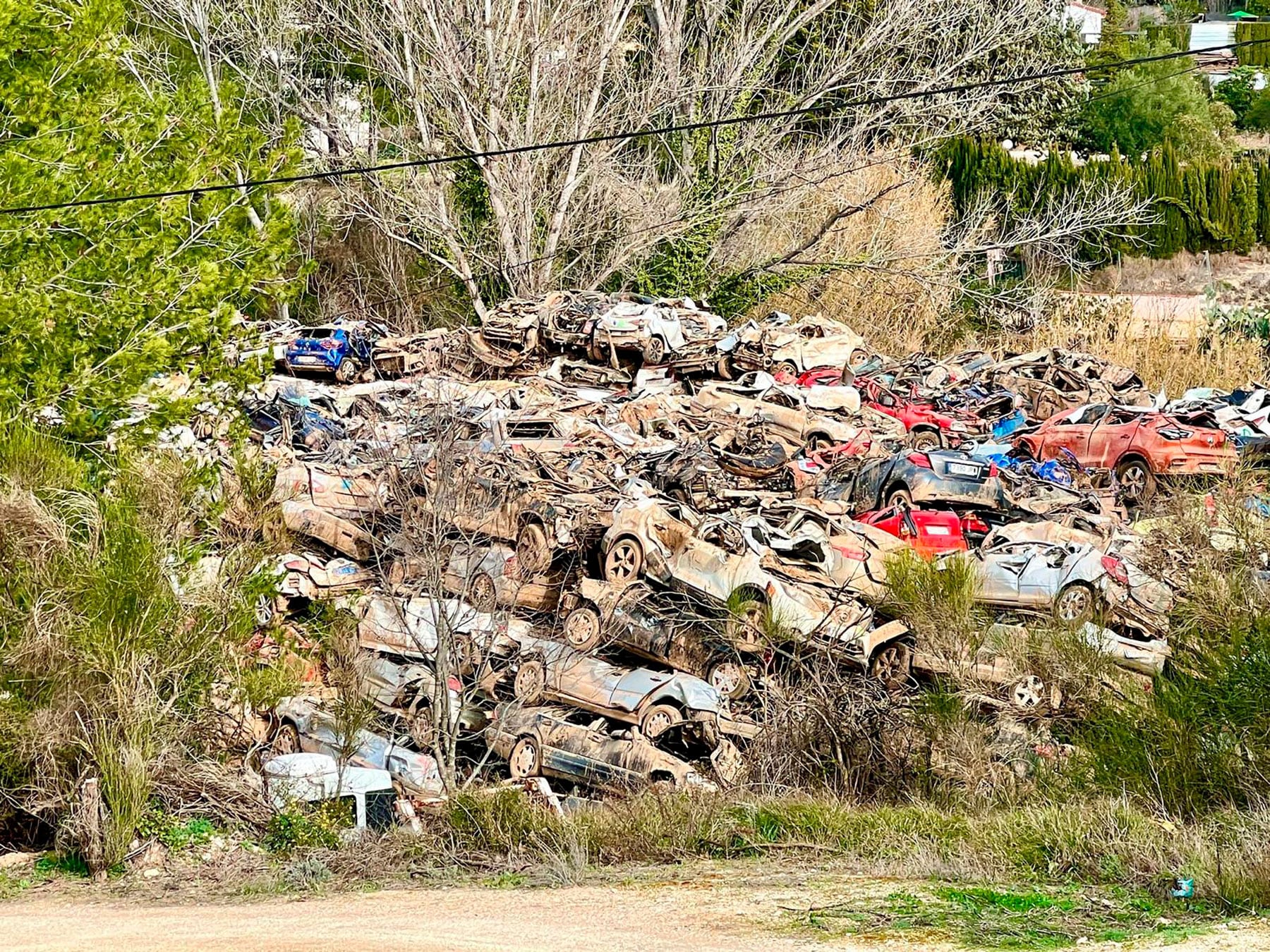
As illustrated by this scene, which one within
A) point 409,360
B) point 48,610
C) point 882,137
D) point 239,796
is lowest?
point 239,796

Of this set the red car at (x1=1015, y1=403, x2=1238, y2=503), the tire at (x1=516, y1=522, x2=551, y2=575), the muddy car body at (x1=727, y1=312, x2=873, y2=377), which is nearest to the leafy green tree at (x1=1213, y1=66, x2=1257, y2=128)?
the muddy car body at (x1=727, y1=312, x2=873, y2=377)

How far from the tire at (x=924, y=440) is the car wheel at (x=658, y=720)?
9.65m

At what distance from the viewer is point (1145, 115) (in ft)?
169

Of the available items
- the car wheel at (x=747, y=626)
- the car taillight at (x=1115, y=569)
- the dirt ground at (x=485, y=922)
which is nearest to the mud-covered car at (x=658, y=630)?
the car wheel at (x=747, y=626)

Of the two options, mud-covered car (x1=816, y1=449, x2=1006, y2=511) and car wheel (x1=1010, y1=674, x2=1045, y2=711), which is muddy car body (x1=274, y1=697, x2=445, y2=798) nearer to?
car wheel (x1=1010, y1=674, x2=1045, y2=711)

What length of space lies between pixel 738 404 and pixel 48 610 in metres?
13.0

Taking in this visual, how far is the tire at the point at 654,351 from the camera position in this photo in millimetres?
25453

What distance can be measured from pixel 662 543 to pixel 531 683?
219cm

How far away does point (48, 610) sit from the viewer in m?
11.2

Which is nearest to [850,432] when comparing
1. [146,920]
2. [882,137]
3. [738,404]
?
[738,404]

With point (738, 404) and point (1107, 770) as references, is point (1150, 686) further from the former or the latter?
point (738, 404)

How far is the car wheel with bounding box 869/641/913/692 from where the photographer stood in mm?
12898

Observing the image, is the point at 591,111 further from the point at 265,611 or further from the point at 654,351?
the point at 265,611

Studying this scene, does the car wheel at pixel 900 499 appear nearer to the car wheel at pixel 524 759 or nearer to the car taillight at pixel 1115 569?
the car taillight at pixel 1115 569
